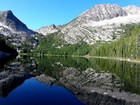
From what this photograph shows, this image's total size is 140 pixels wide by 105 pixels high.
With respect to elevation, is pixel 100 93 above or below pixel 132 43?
below

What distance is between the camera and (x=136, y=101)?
39.4 m

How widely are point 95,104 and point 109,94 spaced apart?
8044mm

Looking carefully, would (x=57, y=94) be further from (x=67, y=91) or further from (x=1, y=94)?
(x=1, y=94)

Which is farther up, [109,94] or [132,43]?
[132,43]

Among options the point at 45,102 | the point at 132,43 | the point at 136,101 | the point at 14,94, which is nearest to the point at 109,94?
the point at 136,101

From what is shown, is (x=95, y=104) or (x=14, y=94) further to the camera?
(x=14, y=94)

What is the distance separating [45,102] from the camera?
38594 mm

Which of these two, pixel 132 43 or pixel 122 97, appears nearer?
pixel 122 97

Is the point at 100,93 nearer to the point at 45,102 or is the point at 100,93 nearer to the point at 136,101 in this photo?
the point at 136,101

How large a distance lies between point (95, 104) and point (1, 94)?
1616 centimetres

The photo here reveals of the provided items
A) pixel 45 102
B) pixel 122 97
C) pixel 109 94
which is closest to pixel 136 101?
pixel 122 97

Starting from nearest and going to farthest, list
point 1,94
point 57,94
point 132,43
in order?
point 1,94, point 57,94, point 132,43

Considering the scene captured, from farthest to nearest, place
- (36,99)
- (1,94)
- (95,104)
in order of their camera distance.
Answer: (1,94) < (36,99) < (95,104)

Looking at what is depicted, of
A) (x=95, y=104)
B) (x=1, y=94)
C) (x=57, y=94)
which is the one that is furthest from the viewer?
(x=57, y=94)
